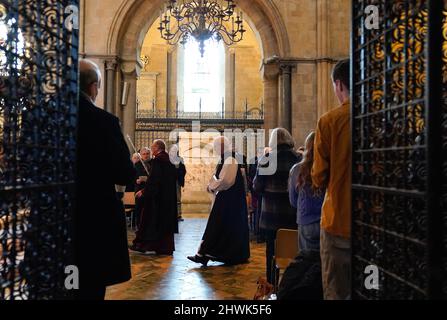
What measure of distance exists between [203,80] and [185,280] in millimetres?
15520

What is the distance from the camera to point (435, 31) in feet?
5.16

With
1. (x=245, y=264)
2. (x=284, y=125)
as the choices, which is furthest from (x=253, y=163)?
(x=245, y=264)

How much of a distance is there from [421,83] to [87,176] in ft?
6.04

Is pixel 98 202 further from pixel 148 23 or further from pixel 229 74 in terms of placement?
pixel 229 74

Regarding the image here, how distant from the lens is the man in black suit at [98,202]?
8.21ft

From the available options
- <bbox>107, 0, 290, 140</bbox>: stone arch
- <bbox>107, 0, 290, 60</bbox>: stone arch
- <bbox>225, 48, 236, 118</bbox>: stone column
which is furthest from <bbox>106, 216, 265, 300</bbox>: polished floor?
<bbox>225, 48, 236, 118</bbox>: stone column

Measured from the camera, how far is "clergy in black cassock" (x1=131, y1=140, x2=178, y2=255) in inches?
239

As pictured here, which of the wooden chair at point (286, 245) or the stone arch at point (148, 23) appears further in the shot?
the stone arch at point (148, 23)

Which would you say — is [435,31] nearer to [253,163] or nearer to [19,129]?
[19,129]

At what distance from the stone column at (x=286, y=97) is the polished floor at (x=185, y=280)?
3.94 m

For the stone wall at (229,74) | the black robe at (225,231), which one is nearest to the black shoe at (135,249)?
the black robe at (225,231)

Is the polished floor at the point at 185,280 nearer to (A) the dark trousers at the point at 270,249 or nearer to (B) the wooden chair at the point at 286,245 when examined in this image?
(A) the dark trousers at the point at 270,249

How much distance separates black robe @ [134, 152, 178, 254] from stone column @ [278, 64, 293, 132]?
4.21 meters
